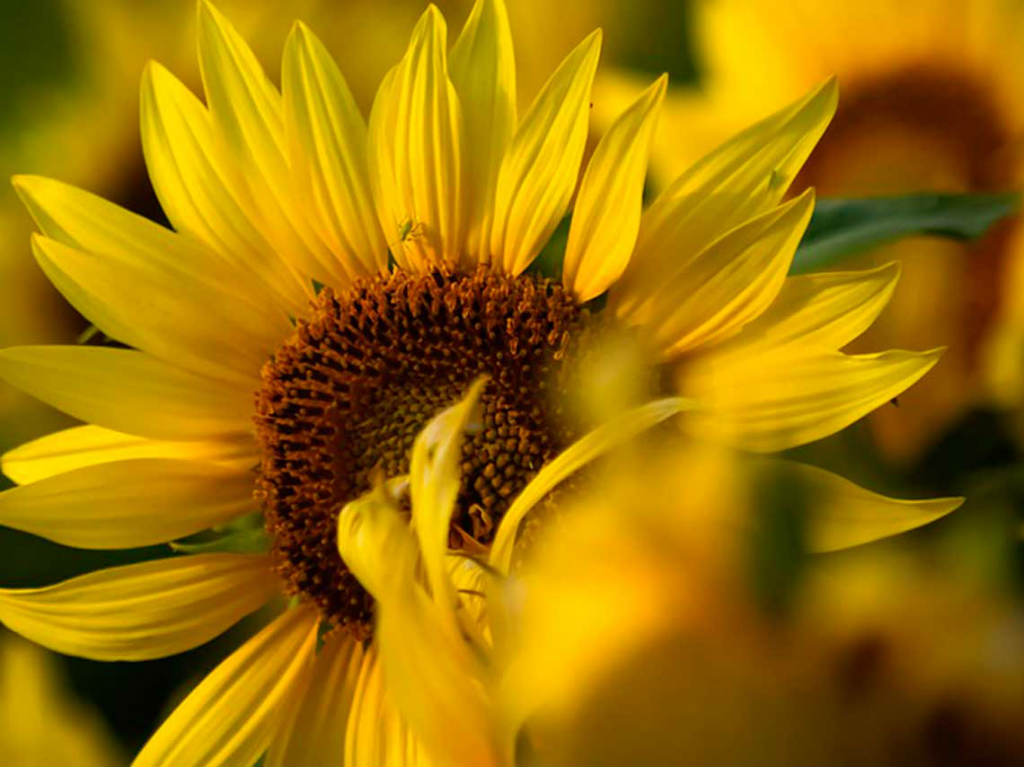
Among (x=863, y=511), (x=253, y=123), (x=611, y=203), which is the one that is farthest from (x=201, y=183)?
(x=863, y=511)

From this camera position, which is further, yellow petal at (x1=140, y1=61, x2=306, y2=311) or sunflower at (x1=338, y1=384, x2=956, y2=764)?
yellow petal at (x1=140, y1=61, x2=306, y2=311)

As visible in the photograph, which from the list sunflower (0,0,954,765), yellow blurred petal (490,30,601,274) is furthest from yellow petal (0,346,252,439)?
yellow blurred petal (490,30,601,274)

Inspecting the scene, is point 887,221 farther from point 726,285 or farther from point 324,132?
→ point 324,132

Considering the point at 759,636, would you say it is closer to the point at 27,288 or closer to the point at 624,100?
the point at 624,100

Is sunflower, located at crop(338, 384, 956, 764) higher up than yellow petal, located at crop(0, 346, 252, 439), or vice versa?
yellow petal, located at crop(0, 346, 252, 439)

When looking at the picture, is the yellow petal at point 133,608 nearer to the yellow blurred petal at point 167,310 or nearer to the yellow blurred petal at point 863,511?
the yellow blurred petal at point 167,310

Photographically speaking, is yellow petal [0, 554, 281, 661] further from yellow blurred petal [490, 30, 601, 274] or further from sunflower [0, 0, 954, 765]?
yellow blurred petal [490, 30, 601, 274]
